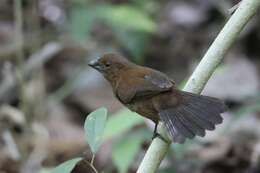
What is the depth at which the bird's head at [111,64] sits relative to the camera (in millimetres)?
3465

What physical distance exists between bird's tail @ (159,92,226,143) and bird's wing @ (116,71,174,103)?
0.33 feet

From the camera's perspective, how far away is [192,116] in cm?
290

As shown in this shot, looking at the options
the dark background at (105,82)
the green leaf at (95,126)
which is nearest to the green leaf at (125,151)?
the dark background at (105,82)

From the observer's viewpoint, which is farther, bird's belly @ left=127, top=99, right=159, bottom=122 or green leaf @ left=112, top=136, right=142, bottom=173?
green leaf @ left=112, top=136, right=142, bottom=173

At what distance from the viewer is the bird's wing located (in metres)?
3.15

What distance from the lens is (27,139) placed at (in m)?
5.39

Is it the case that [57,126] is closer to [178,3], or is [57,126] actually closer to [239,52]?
[239,52]

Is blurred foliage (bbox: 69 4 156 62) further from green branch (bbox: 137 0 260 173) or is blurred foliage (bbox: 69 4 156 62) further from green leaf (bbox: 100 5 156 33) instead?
green branch (bbox: 137 0 260 173)

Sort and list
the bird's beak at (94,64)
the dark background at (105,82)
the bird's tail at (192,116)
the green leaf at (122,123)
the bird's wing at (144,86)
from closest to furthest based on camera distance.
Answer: the bird's tail at (192,116) < the bird's wing at (144,86) < the bird's beak at (94,64) < the green leaf at (122,123) < the dark background at (105,82)

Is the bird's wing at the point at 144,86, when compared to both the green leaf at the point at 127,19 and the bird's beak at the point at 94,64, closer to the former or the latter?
the bird's beak at the point at 94,64

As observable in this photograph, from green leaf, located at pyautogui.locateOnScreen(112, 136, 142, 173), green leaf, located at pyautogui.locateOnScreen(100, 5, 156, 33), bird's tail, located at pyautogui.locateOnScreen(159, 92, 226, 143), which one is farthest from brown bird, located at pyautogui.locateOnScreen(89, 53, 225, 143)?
green leaf, located at pyautogui.locateOnScreen(100, 5, 156, 33)

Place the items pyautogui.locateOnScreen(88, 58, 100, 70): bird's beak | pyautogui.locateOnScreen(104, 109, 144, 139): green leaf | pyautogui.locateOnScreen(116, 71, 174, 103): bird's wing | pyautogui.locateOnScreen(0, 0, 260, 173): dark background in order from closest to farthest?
pyautogui.locateOnScreen(116, 71, 174, 103): bird's wing < pyautogui.locateOnScreen(88, 58, 100, 70): bird's beak < pyautogui.locateOnScreen(104, 109, 144, 139): green leaf < pyautogui.locateOnScreen(0, 0, 260, 173): dark background

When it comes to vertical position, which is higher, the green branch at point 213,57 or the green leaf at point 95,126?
the green branch at point 213,57

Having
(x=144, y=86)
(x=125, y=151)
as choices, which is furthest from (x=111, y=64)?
(x=125, y=151)
